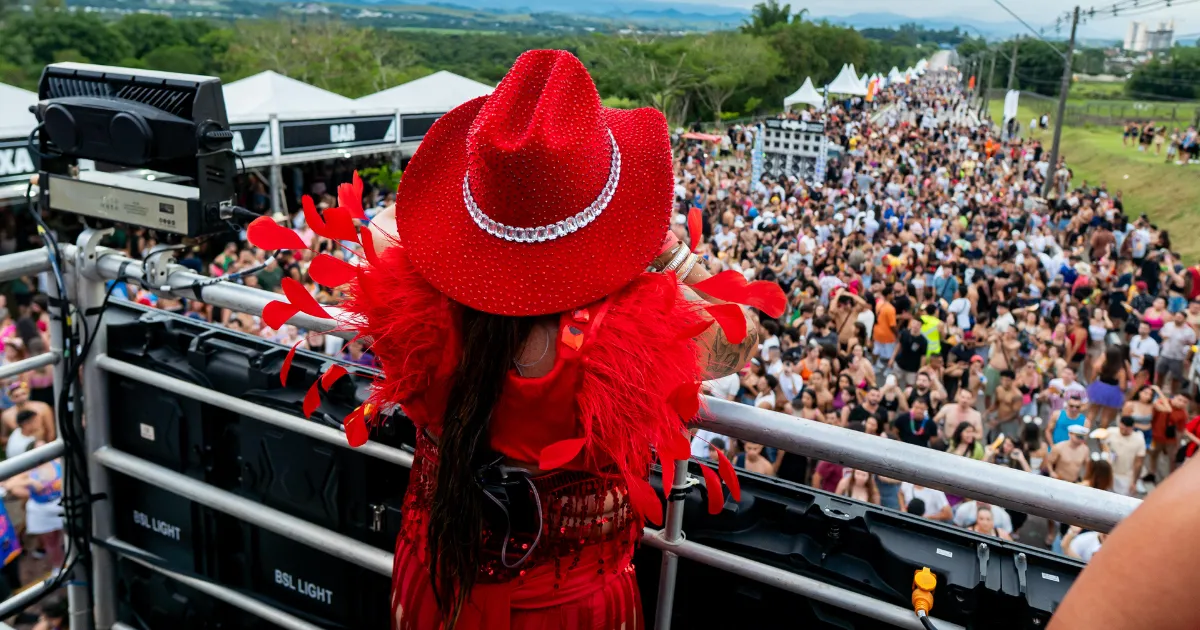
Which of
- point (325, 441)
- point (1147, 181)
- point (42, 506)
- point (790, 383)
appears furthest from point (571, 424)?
point (1147, 181)

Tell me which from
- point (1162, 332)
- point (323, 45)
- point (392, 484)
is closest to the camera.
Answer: point (392, 484)

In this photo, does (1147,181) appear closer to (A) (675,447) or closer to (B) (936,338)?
(B) (936,338)

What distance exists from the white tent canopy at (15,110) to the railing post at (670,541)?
34.1ft

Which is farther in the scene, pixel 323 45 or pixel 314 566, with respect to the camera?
pixel 323 45

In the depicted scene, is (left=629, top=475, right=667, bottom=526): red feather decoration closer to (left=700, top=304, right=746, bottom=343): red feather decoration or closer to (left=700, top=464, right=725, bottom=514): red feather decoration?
(left=700, top=464, right=725, bottom=514): red feather decoration

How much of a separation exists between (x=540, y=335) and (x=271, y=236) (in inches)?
22.3

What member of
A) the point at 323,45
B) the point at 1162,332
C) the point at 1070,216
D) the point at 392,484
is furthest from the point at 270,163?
the point at 323,45

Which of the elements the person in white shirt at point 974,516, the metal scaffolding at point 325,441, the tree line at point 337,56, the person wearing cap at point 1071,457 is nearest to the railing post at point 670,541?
the metal scaffolding at point 325,441

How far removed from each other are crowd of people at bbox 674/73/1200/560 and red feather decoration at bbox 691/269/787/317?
390 mm

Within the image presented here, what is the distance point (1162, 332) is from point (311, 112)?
12.8m

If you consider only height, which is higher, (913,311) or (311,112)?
(311,112)

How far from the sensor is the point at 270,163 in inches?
547

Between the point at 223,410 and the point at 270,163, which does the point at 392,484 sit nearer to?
the point at 223,410

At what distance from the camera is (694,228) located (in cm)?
143
